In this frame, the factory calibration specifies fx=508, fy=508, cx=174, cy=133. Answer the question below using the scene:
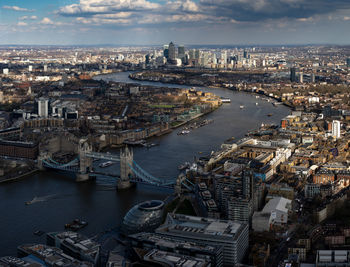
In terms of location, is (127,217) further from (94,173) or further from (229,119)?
(229,119)

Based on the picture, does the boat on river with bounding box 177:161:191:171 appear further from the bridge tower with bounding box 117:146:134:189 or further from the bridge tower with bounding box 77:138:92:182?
the bridge tower with bounding box 77:138:92:182

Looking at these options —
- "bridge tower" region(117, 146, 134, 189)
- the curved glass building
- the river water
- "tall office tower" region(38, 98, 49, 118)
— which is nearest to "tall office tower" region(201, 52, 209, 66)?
"tall office tower" region(38, 98, 49, 118)

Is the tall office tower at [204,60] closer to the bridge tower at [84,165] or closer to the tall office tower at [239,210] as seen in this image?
the bridge tower at [84,165]

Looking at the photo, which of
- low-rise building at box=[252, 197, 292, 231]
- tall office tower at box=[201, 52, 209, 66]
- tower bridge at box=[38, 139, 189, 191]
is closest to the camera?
low-rise building at box=[252, 197, 292, 231]

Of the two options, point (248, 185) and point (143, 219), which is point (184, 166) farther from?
point (143, 219)

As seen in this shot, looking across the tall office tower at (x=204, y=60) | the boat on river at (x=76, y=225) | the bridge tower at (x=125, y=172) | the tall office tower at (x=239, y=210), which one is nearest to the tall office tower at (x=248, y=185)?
the tall office tower at (x=239, y=210)

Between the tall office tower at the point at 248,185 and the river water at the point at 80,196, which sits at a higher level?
the tall office tower at the point at 248,185

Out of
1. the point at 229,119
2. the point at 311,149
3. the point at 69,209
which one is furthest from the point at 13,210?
the point at 229,119
